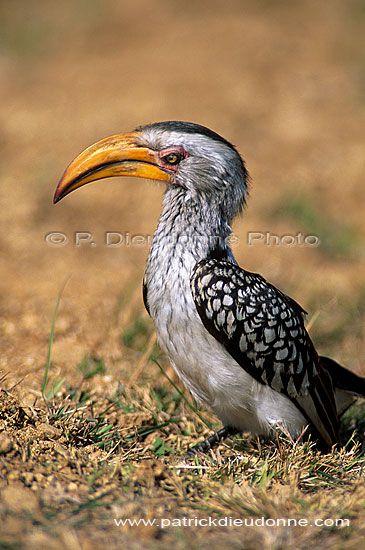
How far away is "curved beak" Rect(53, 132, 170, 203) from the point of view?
308 cm

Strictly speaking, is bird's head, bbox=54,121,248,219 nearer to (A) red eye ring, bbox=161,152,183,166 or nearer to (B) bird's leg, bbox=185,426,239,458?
(A) red eye ring, bbox=161,152,183,166

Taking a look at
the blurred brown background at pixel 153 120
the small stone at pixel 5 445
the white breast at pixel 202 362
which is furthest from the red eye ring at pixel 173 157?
the small stone at pixel 5 445

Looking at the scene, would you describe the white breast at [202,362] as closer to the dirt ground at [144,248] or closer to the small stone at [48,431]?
the dirt ground at [144,248]

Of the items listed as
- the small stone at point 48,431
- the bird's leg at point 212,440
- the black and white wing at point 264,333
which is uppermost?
the black and white wing at point 264,333

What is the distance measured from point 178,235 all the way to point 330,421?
1.35m

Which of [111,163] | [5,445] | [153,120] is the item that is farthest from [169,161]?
[153,120]

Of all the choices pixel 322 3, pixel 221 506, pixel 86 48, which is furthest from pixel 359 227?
pixel 322 3

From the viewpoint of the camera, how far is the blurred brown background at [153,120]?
15.3 ft

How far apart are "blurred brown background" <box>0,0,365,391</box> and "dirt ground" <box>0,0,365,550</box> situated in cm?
3

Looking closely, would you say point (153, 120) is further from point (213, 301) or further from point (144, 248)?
point (213, 301)

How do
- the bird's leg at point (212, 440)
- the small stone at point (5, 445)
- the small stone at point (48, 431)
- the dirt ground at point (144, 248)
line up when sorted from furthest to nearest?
the bird's leg at point (212, 440)
the small stone at point (48, 431)
the small stone at point (5, 445)
the dirt ground at point (144, 248)

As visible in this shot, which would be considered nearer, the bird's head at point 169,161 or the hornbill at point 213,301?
the hornbill at point 213,301

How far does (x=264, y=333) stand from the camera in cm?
296

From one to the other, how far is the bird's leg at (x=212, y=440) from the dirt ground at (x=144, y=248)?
0.09m
